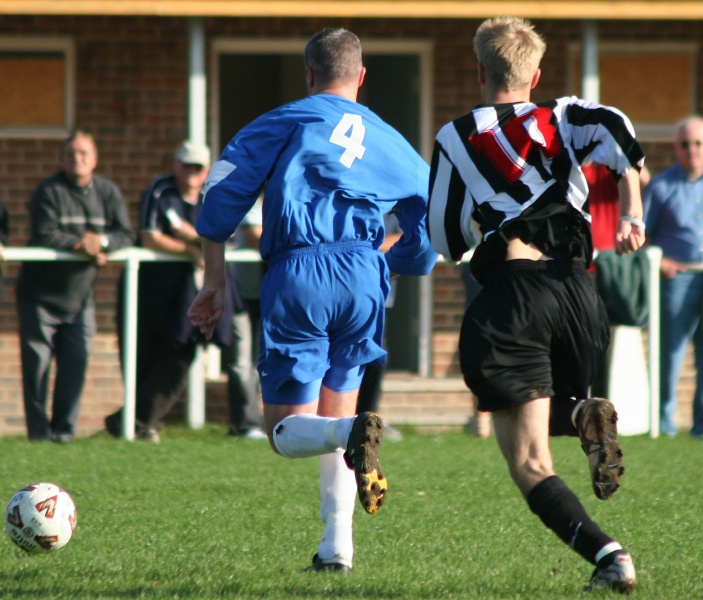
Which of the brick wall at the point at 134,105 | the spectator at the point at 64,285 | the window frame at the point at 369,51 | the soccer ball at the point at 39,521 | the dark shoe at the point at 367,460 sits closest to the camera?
the dark shoe at the point at 367,460

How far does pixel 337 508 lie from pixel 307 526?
1.13m

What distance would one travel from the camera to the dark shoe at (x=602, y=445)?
4.14 m

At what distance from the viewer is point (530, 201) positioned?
4375 millimetres

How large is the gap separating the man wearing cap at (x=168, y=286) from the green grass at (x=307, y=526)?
50cm

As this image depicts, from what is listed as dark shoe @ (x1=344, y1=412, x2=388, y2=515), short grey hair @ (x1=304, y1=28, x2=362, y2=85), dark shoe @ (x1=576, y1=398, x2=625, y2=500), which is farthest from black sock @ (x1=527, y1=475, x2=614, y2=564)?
short grey hair @ (x1=304, y1=28, x2=362, y2=85)

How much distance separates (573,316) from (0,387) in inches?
291

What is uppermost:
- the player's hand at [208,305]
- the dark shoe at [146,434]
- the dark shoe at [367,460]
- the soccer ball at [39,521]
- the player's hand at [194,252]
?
the player's hand at [208,305]

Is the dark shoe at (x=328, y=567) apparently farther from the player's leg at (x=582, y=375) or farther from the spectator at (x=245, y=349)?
the spectator at (x=245, y=349)

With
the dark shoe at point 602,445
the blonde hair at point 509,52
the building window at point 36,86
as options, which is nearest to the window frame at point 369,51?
the building window at point 36,86

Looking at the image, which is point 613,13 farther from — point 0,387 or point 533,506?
point 533,506

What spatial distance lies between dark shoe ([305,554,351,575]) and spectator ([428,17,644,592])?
2.57 feet

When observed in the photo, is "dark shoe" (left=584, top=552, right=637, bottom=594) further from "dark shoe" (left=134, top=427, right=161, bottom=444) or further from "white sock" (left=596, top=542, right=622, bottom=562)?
"dark shoe" (left=134, top=427, right=161, bottom=444)

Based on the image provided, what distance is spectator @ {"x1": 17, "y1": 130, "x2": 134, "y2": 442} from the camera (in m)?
9.17

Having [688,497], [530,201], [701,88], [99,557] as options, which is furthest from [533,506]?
[701,88]
